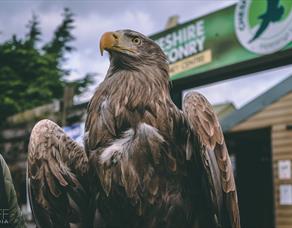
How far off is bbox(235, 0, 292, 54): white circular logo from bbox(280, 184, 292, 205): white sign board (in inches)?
101

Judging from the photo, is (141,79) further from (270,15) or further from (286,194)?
(286,194)

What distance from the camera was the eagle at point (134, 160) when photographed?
2252 mm

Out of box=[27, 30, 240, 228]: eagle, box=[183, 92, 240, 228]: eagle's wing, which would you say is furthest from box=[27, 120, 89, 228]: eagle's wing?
box=[183, 92, 240, 228]: eagle's wing

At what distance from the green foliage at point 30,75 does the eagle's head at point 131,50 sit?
1152cm

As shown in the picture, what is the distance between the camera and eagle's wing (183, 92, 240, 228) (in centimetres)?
237

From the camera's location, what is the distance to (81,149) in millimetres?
2424

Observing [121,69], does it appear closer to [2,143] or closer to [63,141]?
[63,141]

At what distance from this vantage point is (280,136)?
931cm

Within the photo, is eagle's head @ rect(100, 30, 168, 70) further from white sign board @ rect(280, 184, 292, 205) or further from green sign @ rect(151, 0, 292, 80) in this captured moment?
white sign board @ rect(280, 184, 292, 205)

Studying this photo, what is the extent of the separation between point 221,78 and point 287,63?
1415 millimetres

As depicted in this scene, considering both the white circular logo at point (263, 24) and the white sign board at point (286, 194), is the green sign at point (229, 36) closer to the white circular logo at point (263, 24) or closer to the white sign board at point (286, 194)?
the white circular logo at point (263, 24)

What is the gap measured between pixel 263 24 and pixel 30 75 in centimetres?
1091

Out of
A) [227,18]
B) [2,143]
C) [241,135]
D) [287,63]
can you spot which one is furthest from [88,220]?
[2,143]

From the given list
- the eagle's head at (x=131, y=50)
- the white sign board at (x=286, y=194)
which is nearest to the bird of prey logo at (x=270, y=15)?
the white sign board at (x=286, y=194)
